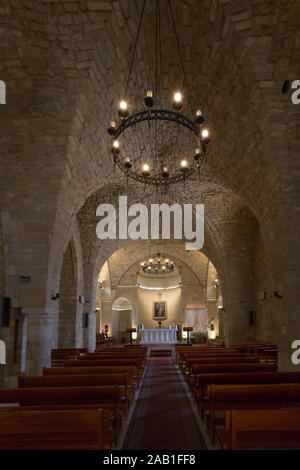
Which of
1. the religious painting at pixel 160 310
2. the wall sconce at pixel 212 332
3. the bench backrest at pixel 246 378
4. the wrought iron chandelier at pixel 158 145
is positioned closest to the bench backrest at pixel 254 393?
the bench backrest at pixel 246 378

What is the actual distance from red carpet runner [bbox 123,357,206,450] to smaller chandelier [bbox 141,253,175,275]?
14.2 metres

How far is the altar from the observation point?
70.3 feet

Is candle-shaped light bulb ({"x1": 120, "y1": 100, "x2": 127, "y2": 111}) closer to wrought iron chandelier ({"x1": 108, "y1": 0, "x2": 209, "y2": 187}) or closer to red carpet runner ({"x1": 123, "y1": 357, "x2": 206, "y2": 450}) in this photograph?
wrought iron chandelier ({"x1": 108, "y1": 0, "x2": 209, "y2": 187})

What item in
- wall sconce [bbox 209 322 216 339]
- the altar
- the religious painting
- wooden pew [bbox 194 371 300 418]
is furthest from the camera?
the religious painting

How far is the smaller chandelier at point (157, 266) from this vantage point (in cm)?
2167

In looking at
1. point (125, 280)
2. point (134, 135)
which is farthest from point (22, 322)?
point (125, 280)

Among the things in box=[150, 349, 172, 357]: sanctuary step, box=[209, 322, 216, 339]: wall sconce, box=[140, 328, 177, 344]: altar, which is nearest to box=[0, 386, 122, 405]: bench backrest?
A: box=[150, 349, 172, 357]: sanctuary step

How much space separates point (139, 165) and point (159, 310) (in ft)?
48.7

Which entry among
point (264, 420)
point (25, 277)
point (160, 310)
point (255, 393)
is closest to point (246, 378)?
point (255, 393)

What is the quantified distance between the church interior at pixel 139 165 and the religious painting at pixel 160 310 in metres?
12.1

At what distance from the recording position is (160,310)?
23906mm

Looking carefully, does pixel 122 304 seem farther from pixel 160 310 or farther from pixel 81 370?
pixel 81 370

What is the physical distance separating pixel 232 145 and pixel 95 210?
7.00 meters

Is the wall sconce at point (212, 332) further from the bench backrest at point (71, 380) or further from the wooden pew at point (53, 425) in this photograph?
the wooden pew at point (53, 425)
